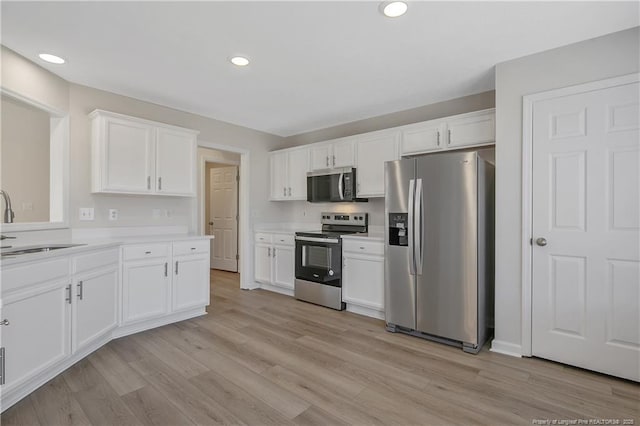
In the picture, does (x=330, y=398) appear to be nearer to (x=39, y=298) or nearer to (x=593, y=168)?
(x=39, y=298)

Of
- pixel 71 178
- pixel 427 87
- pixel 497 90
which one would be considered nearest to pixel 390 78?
pixel 427 87

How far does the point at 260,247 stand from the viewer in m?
4.73

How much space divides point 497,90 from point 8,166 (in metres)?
4.13

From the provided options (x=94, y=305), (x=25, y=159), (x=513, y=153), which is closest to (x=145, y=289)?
(x=94, y=305)

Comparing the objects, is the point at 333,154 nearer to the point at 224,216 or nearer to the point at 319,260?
the point at 319,260

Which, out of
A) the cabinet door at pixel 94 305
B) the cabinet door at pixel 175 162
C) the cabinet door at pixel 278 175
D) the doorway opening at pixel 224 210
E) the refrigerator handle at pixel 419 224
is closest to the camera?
the cabinet door at pixel 94 305

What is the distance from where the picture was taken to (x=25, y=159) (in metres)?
2.82

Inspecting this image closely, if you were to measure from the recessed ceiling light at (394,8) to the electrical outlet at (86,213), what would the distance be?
3127 mm

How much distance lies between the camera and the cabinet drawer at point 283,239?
4.34 metres

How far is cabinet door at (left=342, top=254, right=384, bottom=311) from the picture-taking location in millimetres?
3457

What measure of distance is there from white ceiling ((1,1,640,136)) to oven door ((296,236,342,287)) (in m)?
1.72

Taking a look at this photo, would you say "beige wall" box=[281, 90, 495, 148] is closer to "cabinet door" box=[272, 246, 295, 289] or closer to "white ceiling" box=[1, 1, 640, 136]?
"white ceiling" box=[1, 1, 640, 136]

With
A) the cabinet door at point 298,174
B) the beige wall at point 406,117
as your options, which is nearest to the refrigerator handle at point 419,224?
the beige wall at point 406,117

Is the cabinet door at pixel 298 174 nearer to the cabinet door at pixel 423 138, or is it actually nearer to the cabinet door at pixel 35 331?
the cabinet door at pixel 423 138
